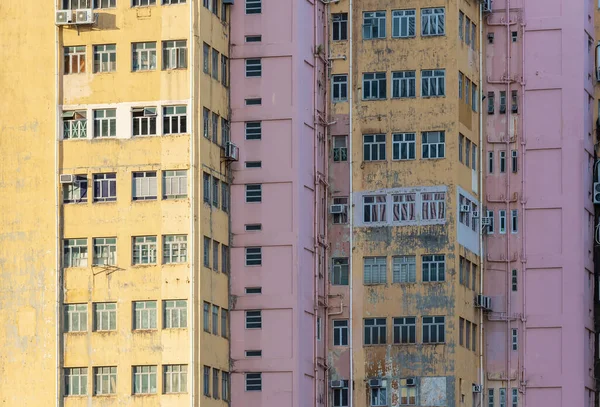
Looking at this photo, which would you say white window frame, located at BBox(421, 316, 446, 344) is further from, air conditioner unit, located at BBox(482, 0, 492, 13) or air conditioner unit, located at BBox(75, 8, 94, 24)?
air conditioner unit, located at BBox(75, 8, 94, 24)

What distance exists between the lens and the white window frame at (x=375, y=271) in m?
63.9

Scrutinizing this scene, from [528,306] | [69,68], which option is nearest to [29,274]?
[69,68]

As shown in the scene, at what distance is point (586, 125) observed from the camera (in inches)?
2618

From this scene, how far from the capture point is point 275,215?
62.2 meters

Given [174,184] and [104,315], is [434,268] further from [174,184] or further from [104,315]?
[104,315]

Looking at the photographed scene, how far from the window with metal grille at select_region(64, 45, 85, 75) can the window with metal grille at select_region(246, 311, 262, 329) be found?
9169 mm

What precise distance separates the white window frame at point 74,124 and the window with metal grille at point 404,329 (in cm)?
1176

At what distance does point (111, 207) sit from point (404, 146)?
33.9ft

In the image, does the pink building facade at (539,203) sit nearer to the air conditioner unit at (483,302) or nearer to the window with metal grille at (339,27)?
the air conditioner unit at (483,302)

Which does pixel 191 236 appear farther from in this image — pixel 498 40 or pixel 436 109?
pixel 498 40

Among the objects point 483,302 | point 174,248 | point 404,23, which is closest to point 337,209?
point 483,302

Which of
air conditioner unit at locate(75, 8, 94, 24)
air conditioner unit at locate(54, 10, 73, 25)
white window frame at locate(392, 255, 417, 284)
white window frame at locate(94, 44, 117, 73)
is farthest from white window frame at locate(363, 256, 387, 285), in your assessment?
air conditioner unit at locate(54, 10, 73, 25)

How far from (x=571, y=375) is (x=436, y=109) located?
9686mm

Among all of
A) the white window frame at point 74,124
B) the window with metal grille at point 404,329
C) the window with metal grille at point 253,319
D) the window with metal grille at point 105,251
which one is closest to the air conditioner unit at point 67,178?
the white window frame at point 74,124
